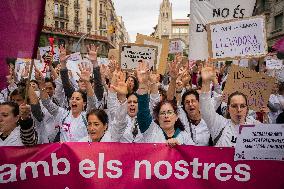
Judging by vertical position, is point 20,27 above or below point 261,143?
above

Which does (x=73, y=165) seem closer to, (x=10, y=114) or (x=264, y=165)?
(x=10, y=114)

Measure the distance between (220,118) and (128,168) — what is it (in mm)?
1142

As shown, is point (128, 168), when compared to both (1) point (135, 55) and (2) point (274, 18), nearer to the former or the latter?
(1) point (135, 55)

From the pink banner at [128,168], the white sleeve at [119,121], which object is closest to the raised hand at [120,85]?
the white sleeve at [119,121]

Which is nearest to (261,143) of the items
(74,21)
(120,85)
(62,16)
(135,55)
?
(120,85)

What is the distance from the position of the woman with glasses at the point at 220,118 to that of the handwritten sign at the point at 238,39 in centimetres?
112

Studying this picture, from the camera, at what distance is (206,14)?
5.61m

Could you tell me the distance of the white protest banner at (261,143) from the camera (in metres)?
3.20

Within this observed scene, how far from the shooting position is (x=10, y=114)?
145 inches

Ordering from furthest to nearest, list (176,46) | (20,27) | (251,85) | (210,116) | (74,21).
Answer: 1. (74,21)
2. (176,46)
3. (251,85)
4. (210,116)
5. (20,27)

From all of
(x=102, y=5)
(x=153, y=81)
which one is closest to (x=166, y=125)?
(x=153, y=81)

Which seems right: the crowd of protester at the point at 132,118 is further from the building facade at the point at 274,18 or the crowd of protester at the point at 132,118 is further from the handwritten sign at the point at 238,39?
the building facade at the point at 274,18

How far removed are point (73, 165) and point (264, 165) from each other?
1.65m

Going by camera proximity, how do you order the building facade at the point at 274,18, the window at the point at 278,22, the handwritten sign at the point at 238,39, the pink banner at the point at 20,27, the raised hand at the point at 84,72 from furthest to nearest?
the window at the point at 278,22 < the building facade at the point at 274,18 < the handwritten sign at the point at 238,39 < the raised hand at the point at 84,72 < the pink banner at the point at 20,27
